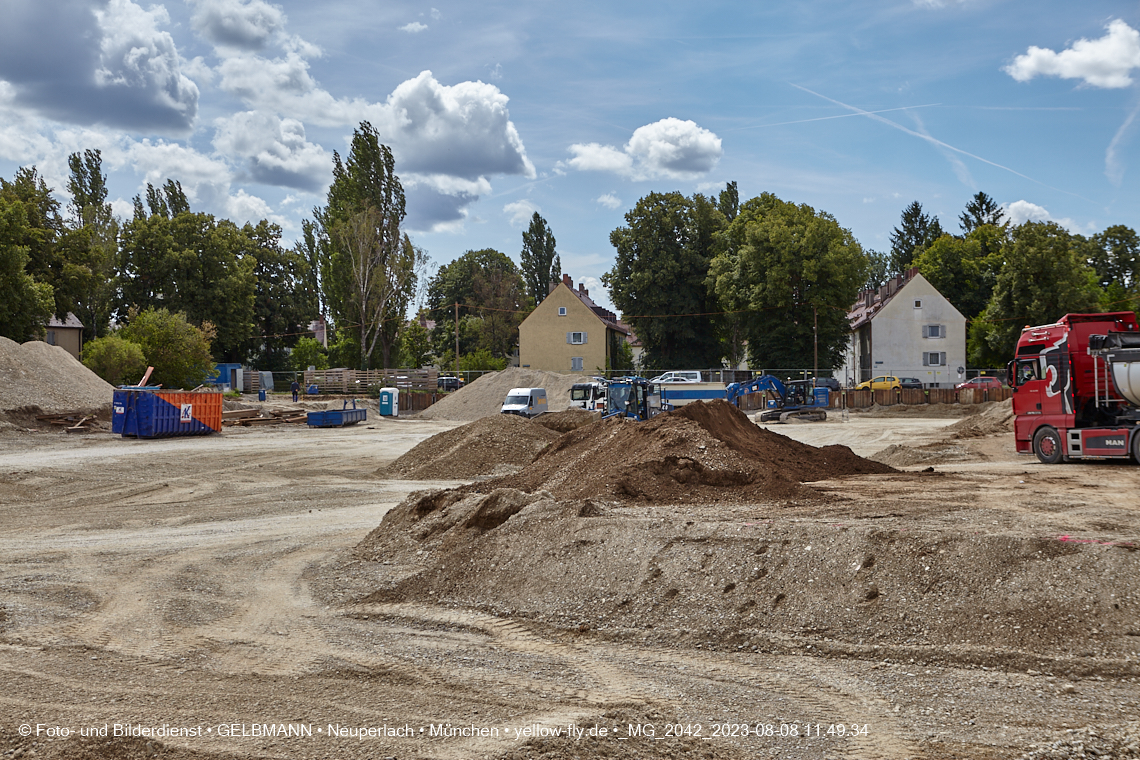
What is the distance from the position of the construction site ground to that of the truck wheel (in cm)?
708

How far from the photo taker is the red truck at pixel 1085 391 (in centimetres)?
1689

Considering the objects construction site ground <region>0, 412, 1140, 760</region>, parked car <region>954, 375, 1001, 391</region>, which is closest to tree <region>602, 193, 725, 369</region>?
parked car <region>954, 375, 1001, 391</region>

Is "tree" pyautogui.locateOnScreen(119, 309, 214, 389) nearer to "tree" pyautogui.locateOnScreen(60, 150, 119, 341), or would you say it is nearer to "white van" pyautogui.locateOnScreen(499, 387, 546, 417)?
"tree" pyautogui.locateOnScreen(60, 150, 119, 341)

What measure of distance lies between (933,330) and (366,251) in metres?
42.0

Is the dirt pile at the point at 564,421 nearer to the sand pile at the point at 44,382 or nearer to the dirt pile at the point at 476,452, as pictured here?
the dirt pile at the point at 476,452

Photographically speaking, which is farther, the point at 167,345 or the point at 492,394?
the point at 492,394

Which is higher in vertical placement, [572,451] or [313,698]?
[572,451]

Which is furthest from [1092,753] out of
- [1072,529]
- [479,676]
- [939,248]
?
[939,248]

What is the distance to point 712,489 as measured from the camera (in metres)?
12.5

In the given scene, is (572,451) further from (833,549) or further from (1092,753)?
(1092,753)

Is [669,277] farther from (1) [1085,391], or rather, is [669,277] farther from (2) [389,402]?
(1) [1085,391]

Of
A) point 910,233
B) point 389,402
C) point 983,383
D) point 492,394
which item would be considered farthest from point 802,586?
point 910,233

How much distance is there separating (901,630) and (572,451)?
9.37 meters

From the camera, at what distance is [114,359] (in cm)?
4294
